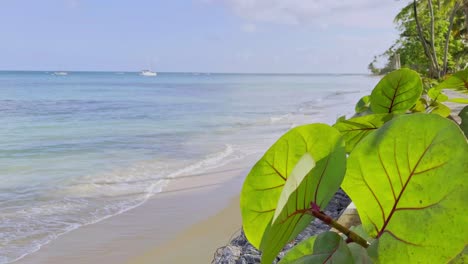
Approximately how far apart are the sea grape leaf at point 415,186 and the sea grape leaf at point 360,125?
22cm

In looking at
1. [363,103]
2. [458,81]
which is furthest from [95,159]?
[458,81]

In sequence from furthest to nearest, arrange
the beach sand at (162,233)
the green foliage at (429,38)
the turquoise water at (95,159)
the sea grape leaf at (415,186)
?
1. the green foliage at (429,38)
2. the turquoise water at (95,159)
3. the beach sand at (162,233)
4. the sea grape leaf at (415,186)

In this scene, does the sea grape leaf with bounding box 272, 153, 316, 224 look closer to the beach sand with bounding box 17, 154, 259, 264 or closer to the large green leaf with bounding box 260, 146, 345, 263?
the large green leaf with bounding box 260, 146, 345, 263

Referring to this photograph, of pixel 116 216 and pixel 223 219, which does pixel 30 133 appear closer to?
pixel 116 216

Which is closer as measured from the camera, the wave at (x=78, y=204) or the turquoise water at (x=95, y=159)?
the wave at (x=78, y=204)

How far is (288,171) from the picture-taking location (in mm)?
256

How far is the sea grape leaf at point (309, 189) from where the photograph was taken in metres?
0.22

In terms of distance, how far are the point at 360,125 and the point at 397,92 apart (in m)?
0.06

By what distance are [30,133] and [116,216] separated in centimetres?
804

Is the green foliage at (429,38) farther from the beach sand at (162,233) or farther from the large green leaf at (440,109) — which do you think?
the large green leaf at (440,109)

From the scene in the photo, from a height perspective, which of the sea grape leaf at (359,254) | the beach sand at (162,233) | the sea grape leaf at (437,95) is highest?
the sea grape leaf at (437,95)

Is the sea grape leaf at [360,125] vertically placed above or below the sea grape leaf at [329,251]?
above

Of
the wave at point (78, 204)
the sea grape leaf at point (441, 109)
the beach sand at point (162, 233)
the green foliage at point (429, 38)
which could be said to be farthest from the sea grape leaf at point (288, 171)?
the green foliage at point (429, 38)

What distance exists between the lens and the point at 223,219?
4.93 meters
